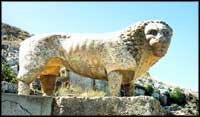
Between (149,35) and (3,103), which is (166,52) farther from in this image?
(3,103)

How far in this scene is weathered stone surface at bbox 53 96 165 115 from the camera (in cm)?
731

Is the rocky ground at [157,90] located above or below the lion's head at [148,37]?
below

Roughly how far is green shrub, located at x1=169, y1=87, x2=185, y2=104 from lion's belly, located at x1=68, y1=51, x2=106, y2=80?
38.5 ft

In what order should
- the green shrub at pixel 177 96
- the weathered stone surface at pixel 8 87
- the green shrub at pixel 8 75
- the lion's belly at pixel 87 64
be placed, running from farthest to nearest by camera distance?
the green shrub at pixel 177 96, the green shrub at pixel 8 75, the weathered stone surface at pixel 8 87, the lion's belly at pixel 87 64

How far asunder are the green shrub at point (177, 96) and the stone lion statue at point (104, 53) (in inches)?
451

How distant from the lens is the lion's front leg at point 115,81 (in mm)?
7867

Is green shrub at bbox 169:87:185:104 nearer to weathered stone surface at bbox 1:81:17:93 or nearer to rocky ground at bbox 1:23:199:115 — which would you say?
rocky ground at bbox 1:23:199:115

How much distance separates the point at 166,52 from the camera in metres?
7.90

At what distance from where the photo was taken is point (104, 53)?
315 inches

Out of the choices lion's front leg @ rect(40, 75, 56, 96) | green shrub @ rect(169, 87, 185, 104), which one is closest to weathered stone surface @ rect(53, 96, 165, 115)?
lion's front leg @ rect(40, 75, 56, 96)

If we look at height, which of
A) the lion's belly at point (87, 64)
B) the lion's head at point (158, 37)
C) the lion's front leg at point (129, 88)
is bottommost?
the lion's front leg at point (129, 88)

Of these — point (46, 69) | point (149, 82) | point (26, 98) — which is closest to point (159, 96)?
point (149, 82)

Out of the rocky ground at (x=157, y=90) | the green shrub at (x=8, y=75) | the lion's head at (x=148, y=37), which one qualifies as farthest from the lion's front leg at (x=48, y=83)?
the rocky ground at (x=157, y=90)

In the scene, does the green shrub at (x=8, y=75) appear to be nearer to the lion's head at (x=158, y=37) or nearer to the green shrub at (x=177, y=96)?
the lion's head at (x=158, y=37)
